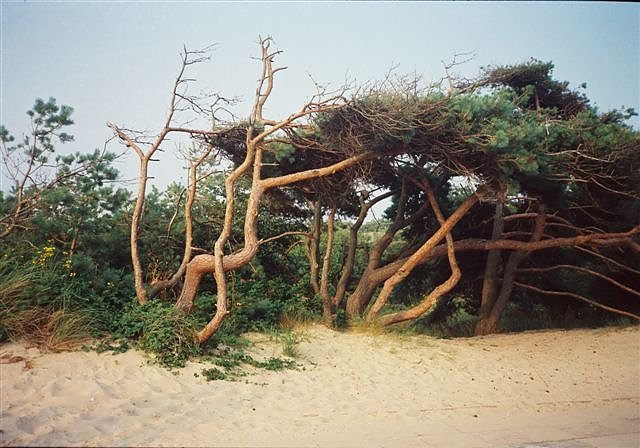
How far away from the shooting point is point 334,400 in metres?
6.73

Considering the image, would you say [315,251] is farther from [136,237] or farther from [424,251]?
[136,237]

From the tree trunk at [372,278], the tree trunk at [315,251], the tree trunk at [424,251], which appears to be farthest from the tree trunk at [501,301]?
the tree trunk at [315,251]

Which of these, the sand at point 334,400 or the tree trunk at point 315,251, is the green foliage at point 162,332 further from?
the tree trunk at point 315,251

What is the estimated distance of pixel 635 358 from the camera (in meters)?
9.70

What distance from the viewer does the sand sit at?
504 cm

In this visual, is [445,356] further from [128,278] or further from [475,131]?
[128,278]

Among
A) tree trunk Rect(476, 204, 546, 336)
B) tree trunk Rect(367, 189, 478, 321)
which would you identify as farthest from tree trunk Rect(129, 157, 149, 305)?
tree trunk Rect(476, 204, 546, 336)

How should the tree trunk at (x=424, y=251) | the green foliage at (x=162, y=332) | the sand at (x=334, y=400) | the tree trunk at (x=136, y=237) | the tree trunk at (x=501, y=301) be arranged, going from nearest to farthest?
the sand at (x=334, y=400) → the green foliage at (x=162, y=332) → the tree trunk at (x=136, y=237) → the tree trunk at (x=424, y=251) → the tree trunk at (x=501, y=301)

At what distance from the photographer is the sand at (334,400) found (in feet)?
16.5

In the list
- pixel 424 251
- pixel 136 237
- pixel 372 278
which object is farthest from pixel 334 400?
pixel 372 278

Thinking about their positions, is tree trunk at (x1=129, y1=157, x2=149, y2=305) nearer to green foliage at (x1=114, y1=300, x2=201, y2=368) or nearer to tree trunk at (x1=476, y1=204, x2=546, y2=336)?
green foliage at (x1=114, y1=300, x2=201, y2=368)

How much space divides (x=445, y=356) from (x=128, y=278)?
574 cm

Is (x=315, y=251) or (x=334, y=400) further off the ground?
(x=315, y=251)

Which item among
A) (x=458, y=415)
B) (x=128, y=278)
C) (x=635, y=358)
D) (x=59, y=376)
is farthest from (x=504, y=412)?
(x=128, y=278)
